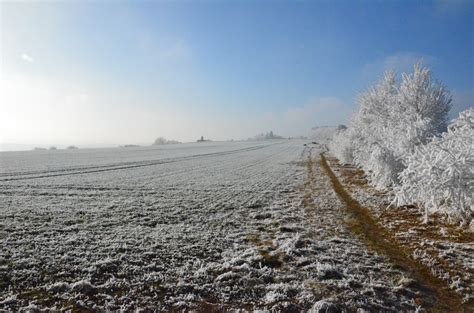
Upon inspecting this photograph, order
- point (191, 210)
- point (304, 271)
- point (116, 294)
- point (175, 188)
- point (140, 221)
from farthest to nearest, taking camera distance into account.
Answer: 1. point (175, 188)
2. point (191, 210)
3. point (140, 221)
4. point (304, 271)
5. point (116, 294)

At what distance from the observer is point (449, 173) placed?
28.0 ft

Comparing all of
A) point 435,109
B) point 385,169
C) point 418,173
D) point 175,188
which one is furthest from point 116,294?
point 435,109

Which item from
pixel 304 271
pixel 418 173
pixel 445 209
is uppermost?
pixel 418 173

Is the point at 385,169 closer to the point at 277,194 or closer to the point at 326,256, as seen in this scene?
the point at 277,194

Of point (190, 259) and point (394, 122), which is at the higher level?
point (394, 122)

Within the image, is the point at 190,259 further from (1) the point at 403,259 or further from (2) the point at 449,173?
(2) the point at 449,173

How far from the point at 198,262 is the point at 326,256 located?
3.61 metres

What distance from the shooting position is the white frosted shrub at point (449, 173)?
8523 mm

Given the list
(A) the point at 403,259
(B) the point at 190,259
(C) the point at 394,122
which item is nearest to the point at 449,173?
(A) the point at 403,259

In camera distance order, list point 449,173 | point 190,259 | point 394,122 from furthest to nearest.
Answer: point 394,122
point 449,173
point 190,259

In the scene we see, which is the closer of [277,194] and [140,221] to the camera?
[140,221]

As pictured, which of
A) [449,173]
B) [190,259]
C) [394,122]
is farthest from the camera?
[394,122]

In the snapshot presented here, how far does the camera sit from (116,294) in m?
5.86

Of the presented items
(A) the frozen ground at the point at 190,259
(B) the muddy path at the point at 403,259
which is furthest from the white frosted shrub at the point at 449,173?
(A) the frozen ground at the point at 190,259
